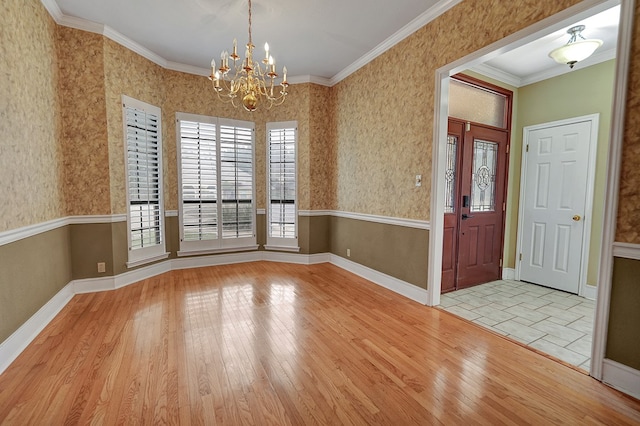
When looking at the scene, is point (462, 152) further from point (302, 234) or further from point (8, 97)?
point (8, 97)

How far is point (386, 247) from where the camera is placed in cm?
385

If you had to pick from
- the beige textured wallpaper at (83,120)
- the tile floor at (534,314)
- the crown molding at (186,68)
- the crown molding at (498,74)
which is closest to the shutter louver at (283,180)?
the crown molding at (186,68)

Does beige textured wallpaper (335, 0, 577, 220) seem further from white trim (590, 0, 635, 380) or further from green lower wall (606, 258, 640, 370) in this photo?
green lower wall (606, 258, 640, 370)

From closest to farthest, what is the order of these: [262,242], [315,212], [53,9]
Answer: [53,9] < [315,212] < [262,242]

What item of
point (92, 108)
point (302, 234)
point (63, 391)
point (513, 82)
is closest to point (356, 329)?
point (63, 391)

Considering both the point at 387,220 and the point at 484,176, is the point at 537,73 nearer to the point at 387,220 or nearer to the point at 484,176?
the point at 484,176

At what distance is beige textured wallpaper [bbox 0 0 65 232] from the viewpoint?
2230mm

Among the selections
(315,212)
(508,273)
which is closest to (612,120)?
(508,273)

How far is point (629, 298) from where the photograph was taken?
72.1 inches

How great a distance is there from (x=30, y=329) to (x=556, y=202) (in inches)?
237

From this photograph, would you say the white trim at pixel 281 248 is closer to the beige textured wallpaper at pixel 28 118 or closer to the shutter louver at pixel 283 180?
the shutter louver at pixel 283 180

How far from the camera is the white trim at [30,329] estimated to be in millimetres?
2090

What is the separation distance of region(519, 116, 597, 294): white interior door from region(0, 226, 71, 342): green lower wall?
5.81 meters

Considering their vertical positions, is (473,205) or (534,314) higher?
(473,205)
